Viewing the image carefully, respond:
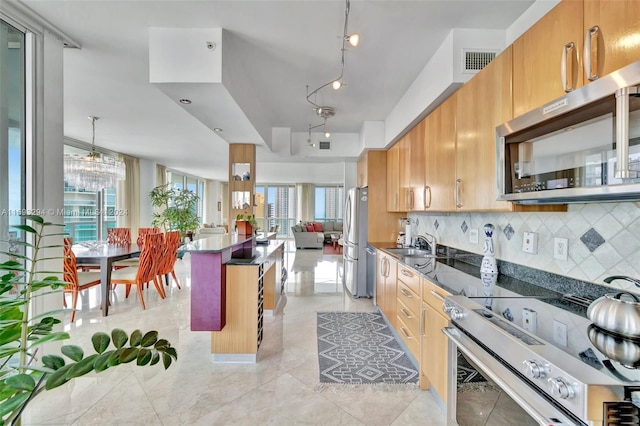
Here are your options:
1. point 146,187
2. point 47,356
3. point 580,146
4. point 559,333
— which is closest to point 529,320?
point 559,333

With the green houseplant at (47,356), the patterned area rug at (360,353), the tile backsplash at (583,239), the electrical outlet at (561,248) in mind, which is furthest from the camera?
the patterned area rug at (360,353)

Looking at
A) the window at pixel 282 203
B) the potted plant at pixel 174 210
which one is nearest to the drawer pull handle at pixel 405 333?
the potted plant at pixel 174 210

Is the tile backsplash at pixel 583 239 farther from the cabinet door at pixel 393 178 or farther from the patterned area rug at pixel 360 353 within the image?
the cabinet door at pixel 393 178

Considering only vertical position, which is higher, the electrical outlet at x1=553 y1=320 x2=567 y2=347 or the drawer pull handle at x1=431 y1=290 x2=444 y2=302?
the electrical outlet at x1=553 y1=320 x2=567 y2=347

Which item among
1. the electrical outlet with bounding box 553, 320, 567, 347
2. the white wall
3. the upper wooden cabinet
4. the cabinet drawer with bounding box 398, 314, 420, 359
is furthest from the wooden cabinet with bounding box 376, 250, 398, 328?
the white wall

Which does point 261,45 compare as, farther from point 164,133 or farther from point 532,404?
point 164,133

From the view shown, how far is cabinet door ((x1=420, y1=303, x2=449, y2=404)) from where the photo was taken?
1809 millimetres

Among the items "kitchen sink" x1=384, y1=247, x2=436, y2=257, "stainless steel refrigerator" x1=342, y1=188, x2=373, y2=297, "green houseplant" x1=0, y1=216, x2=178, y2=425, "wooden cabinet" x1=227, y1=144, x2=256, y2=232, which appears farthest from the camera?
"wooden cabinet" x1=227, y1=144, x2=256, y2=232

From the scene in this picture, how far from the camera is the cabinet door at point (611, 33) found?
1.05 metres

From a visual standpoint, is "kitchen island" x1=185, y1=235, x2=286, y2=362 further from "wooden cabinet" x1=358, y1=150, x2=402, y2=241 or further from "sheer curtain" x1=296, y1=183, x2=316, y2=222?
"sheer curtain" x1=296, y1=183, x2=316, y2=222

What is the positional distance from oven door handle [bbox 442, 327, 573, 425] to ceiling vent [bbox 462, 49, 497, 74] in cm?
185

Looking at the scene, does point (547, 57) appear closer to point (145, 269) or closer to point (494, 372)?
point (494, 372)

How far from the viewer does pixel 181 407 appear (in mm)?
1986

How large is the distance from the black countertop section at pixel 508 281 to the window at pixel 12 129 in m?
2.94
